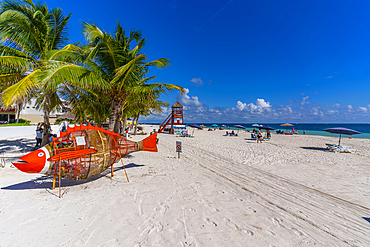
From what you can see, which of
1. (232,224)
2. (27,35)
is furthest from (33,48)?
(232,224)

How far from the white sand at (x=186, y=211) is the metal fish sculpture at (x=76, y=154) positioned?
64 centimetres

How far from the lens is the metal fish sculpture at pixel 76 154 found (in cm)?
401

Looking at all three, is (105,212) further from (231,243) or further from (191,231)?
(231,243)

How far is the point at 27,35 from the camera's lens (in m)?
7.39

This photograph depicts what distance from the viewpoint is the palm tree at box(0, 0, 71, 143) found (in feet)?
22.3

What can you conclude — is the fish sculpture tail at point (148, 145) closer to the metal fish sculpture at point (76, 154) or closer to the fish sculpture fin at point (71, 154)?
the metal fish sculpture at point (76, 154)

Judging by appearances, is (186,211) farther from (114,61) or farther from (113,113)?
(114,61)

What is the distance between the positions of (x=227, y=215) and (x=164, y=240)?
5.13ft

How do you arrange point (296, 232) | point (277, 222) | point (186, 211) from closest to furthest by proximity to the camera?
point (296, 232) < point (277, 222) < point (186, 211)

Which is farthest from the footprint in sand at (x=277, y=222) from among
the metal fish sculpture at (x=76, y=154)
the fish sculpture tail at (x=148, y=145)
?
the metal fish sculpture at (x=76, y=154)

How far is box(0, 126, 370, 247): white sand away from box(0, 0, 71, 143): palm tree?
4642 mm

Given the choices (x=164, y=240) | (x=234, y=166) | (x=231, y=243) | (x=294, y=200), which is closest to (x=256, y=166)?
(x=234, y=166)

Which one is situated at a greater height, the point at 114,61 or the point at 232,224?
the point at 114,61

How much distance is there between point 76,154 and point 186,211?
3505 mm
